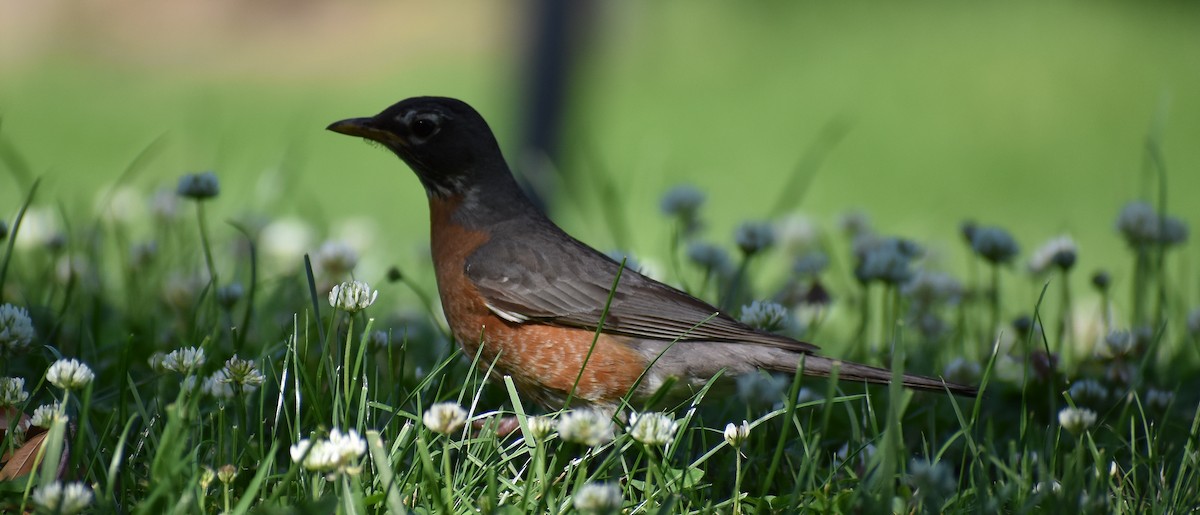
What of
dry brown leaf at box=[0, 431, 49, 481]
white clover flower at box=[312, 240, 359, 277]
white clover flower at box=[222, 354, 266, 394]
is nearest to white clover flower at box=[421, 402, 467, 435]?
white clover flower at box=[222, 354, 266, 394]

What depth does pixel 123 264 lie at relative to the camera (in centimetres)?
535

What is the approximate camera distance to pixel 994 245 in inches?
187

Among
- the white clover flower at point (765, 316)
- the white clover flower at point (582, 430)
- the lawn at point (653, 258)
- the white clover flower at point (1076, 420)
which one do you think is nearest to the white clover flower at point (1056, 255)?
the lawn at point (653, 258)

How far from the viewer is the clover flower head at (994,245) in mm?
4758

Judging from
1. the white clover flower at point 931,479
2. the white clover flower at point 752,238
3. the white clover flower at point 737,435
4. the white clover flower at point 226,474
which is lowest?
the white clover flower at point 226,474

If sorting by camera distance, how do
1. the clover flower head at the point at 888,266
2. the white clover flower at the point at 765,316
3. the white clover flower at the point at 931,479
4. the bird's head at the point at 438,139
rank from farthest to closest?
the clover flower head at the point at 888,266 → the bird's head at the point at 438,139 → the white clover flower at the point at 765,316 → the white clover flower at the point at 931,479

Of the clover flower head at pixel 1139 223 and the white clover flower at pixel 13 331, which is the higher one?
the clover flower head at pixel 1139 223

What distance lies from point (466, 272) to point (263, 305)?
4.29ft

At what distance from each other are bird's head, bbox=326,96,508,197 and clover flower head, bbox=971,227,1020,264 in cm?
185

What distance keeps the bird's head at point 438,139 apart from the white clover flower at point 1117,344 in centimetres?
225

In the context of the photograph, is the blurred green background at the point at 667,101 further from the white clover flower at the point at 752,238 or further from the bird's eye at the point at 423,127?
the bird's eye at the point at 423,127

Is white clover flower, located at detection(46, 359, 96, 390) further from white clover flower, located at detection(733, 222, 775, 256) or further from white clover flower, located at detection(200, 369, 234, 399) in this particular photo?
white clover flower, located at detection(733, 222, 775, 256)

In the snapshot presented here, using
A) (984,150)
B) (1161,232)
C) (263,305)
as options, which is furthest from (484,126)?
(984,150)

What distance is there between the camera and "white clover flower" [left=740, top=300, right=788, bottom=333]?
4223 mm
